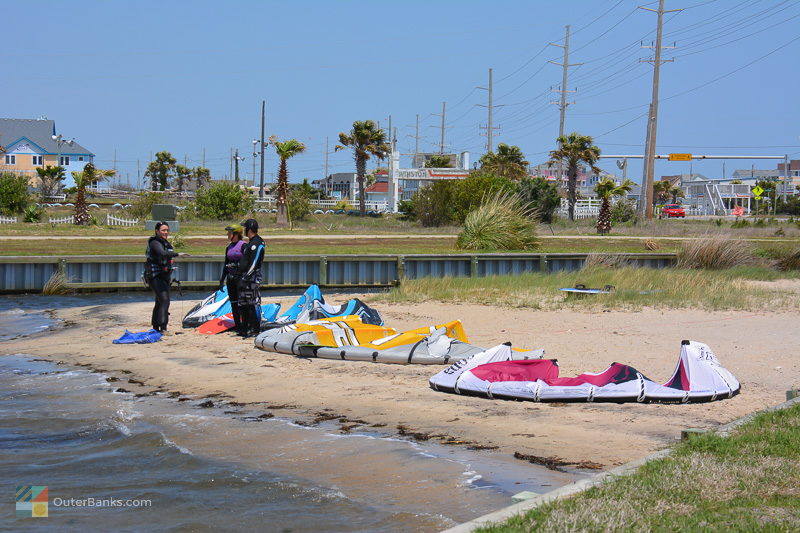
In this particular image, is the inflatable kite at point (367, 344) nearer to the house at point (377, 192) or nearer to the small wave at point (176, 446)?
the small wave at point (176, 446)

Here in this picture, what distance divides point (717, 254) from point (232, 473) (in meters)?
22.8

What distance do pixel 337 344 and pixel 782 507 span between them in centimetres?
823

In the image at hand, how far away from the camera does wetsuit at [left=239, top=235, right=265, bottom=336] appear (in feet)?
46.4

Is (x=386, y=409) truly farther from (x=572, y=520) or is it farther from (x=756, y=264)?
(x=756, y=264)

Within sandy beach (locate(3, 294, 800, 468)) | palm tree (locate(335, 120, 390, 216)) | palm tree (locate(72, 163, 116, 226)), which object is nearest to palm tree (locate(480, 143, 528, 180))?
palm tree (locate(335, 120, 390, 216))

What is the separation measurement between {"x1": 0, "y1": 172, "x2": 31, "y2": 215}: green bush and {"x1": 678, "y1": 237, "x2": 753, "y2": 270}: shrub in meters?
41.0

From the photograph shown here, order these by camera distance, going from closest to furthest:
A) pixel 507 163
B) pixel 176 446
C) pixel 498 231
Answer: pixel 176 446
pixel 498 231
pixel 507 163

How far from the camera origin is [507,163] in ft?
246

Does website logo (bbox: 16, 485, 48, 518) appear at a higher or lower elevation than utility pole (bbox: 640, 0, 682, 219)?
lower

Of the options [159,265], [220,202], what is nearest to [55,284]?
[159,265]

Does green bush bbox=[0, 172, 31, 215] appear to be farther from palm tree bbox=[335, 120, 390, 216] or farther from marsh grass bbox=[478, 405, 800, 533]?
marsh grass bbox=[478, 405, 800, 533]

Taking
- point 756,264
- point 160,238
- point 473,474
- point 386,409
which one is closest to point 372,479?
point 473,474

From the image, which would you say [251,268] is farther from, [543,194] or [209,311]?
[543,194]

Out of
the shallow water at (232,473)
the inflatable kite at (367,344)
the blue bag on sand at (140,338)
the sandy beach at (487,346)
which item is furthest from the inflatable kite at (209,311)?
the shallow water at (232,473)
